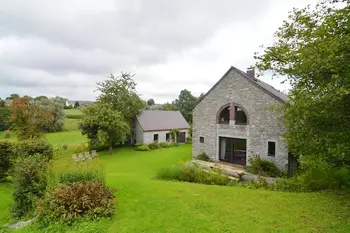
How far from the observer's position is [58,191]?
23.4ft

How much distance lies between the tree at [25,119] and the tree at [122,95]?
722cm

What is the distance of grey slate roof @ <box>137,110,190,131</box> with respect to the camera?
28.7 meters

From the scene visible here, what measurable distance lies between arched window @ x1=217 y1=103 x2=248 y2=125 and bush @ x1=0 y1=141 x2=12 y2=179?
583 inches

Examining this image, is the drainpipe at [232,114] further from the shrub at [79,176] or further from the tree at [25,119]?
the tree at [25,119]

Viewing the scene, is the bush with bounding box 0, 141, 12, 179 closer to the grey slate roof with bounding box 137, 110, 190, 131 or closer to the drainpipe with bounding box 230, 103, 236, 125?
the drainpipe with bounding box 230, 103, 236, 125

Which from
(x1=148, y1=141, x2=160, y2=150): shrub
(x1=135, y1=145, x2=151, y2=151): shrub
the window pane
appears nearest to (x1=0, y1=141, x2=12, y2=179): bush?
(x1=135, y1=145, x2=151, y2=151): shrub

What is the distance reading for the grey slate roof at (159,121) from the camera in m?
28.7

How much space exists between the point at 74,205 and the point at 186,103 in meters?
41.9

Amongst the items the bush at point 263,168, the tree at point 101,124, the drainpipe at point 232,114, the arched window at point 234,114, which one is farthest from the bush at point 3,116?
the bush at point 263,168

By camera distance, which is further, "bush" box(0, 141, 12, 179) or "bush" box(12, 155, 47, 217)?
"bush" box(0, 141, 12, 179)

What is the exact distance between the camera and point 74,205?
21.9 ft

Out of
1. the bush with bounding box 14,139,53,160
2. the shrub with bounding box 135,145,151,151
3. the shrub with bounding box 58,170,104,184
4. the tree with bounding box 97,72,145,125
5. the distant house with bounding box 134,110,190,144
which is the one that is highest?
the tree with bounding box 97,72,145,125

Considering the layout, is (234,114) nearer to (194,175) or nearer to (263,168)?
(263,168)

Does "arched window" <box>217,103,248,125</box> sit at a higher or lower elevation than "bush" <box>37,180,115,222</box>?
higher
